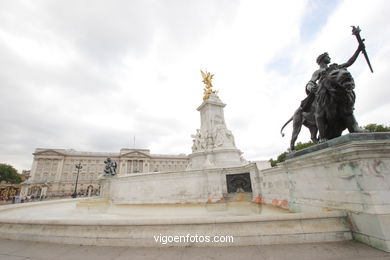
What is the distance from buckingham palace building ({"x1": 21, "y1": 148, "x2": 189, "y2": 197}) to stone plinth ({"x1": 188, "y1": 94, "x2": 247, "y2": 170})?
210 feet

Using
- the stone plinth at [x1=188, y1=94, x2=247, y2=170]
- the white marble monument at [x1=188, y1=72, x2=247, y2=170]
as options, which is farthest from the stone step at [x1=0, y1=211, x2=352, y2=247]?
the stone plinth at [x1=188, y1=94, x2=247, y2=170]

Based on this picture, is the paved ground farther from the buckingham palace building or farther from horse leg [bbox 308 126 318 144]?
the buckingham palace building

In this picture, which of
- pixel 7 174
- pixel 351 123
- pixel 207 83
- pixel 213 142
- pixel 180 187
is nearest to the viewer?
pixel 351 123

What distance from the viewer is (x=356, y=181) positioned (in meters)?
3.13

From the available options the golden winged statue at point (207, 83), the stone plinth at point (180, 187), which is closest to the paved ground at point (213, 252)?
the stone plinth at point (180, 187)

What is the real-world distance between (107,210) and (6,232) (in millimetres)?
8197

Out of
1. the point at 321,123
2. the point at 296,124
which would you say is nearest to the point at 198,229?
the point at 321,123

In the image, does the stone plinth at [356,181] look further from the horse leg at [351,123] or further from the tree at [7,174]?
the tree at [7,174]

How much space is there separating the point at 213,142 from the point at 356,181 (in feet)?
47.4

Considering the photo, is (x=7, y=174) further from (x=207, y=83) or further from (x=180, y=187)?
(x=180, y=187)

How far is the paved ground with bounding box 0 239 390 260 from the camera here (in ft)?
8.91

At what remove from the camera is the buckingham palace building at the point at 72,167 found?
228 feet

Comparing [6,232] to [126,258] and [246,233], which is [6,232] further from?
[246,233]

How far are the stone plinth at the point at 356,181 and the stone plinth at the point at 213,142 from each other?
10693mm
